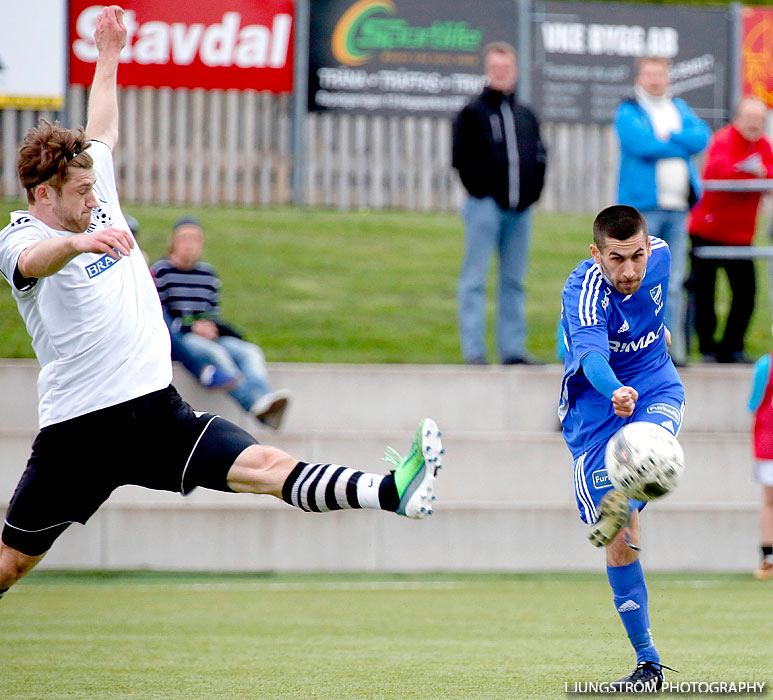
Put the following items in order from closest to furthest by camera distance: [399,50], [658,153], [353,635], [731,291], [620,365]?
[620,365]
[353,635]
[658,153]
[731,291]
[399,50]

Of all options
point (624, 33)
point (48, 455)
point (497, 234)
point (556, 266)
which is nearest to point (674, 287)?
point (497, 234)

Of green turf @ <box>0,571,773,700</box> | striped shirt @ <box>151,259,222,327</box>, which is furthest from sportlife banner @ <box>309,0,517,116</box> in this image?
green turf @ <box>0,571,773,700</box>

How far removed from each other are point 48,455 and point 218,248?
8903 millimetres

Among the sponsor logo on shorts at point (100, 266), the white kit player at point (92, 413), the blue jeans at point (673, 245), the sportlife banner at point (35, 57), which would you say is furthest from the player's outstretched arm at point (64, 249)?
the sportlife banner at point (35, 57)

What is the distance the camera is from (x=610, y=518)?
4.79 meters

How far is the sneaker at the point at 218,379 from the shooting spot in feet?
32.1

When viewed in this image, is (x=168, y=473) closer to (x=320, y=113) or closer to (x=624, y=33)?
(x=320, y=113)

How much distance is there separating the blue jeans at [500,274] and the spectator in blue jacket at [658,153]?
0.93 metres

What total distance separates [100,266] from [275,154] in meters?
9.78

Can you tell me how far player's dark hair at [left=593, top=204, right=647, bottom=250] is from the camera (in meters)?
5.09

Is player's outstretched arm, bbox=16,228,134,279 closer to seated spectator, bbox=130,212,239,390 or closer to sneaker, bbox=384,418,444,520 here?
sneaker, bbox=384,418,444,520

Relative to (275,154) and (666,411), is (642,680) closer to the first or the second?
(666,411)

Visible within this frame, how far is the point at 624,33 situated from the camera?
1449cm

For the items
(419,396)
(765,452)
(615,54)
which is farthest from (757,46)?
(765,452)
